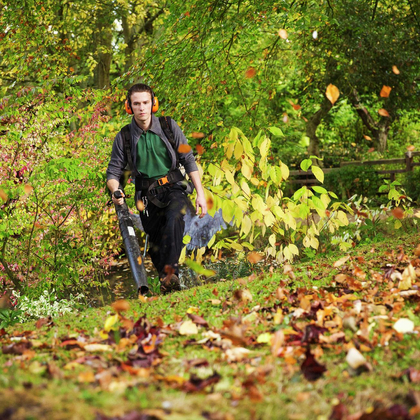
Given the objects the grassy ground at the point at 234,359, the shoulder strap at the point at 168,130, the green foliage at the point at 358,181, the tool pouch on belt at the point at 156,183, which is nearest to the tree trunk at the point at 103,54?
the green foliage at the point at 358,181

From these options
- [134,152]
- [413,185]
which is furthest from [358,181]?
[134,152]

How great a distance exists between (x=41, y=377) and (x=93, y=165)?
14.0ft

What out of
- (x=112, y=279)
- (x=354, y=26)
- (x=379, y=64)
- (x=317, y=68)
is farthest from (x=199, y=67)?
(x=379, y=64)

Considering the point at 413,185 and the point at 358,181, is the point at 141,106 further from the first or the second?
the point at 358,181

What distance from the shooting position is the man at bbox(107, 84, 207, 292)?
4586 millimetres

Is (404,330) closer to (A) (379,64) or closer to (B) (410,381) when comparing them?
(B) (410,381)

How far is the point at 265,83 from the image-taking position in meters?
8.56

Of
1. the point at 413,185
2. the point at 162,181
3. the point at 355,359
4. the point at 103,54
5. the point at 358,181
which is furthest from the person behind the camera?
the point at 358,181

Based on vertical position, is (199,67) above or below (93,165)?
above

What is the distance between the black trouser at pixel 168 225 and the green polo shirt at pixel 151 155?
18 cm

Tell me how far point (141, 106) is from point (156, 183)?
Answer: 0.70 meters

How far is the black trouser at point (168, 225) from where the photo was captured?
4.56 metres

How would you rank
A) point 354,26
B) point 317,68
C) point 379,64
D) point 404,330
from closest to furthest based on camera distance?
point 404,330
point 317,68
point 354,26
point 379,64

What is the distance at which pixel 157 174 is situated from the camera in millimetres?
4688
